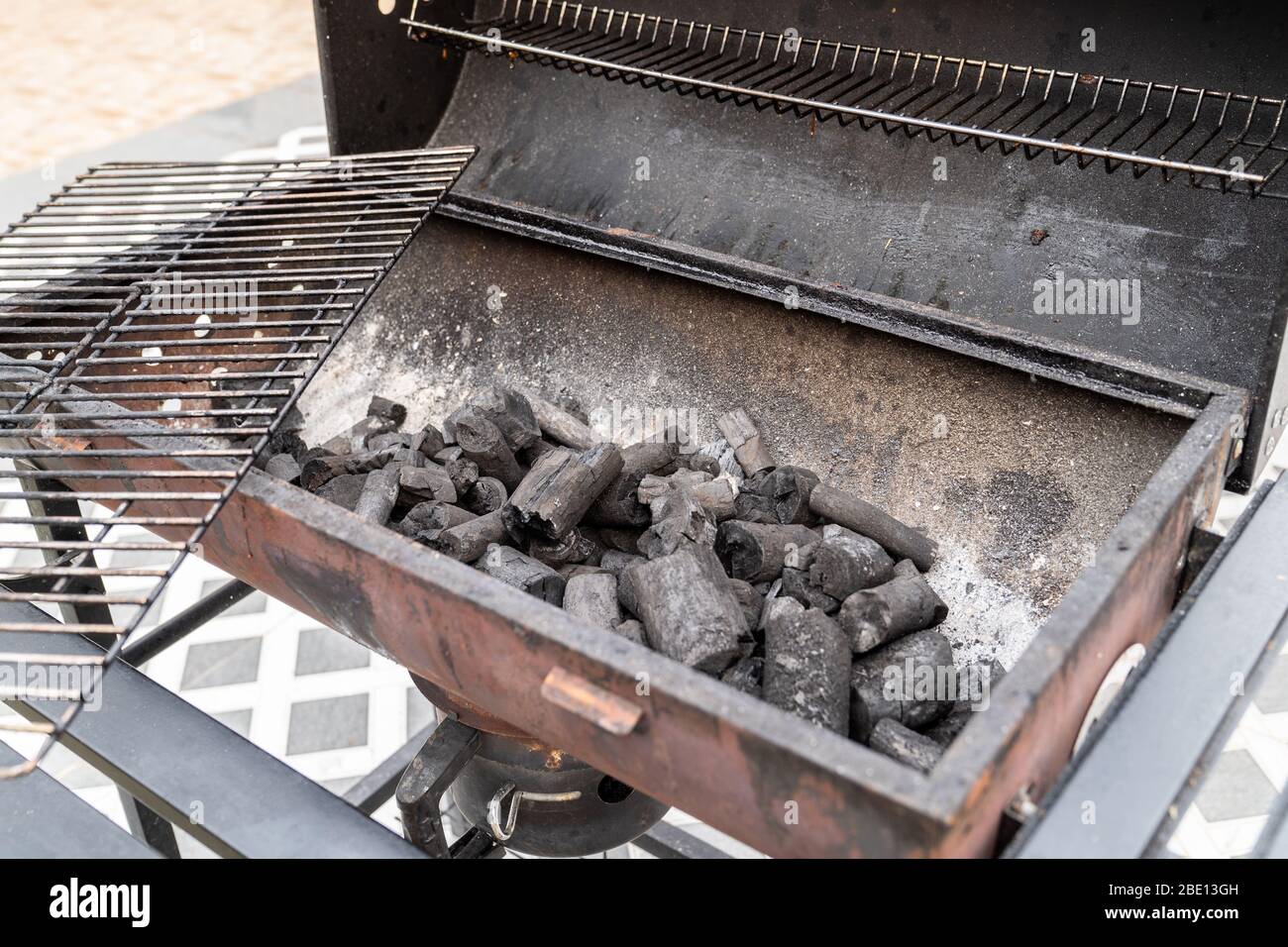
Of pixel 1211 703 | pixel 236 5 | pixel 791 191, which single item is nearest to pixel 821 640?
A: pixel 1211 703

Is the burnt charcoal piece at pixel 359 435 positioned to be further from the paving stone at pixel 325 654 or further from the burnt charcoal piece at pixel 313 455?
the paving stone at pixel 325 654

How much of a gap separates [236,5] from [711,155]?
7.34 metres

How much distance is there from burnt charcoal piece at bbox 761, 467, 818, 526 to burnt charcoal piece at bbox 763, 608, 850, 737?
371mm

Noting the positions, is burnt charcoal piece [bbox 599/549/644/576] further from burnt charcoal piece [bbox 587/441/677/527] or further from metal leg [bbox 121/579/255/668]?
metal leg [bbox 121/579/255/668]

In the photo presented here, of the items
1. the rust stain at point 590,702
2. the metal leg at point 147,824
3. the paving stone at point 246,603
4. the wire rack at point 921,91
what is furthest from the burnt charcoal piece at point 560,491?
the paving stone at point 246,603

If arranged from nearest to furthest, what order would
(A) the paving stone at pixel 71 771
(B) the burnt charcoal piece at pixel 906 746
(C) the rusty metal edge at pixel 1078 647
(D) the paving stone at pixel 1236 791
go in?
(C) the rusty metal edge at pixel 1078 647 < (B) the burnt charcoal piece at pixel 906 746 < (D) the paving stone at pixel 1236 791 < (A) the paving stone at pixel 71 771

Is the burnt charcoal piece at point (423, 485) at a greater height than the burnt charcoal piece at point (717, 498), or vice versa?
the burnt charcoal piece at point (423, 485)

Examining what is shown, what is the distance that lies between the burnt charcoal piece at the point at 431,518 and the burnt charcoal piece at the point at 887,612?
636 millimetres

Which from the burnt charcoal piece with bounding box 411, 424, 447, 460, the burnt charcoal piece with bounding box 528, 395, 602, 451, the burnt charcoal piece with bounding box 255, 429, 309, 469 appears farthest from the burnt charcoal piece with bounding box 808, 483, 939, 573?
the burnt charcoal piece with bounding box 255, 429, 309, 469

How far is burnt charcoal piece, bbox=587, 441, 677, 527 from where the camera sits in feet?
5.86

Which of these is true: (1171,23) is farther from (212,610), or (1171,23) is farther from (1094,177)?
(212,610)

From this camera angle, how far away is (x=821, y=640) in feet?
4.43

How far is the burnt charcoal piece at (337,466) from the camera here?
1.87 m

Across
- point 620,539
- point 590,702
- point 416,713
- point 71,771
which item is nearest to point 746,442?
point 620,539
